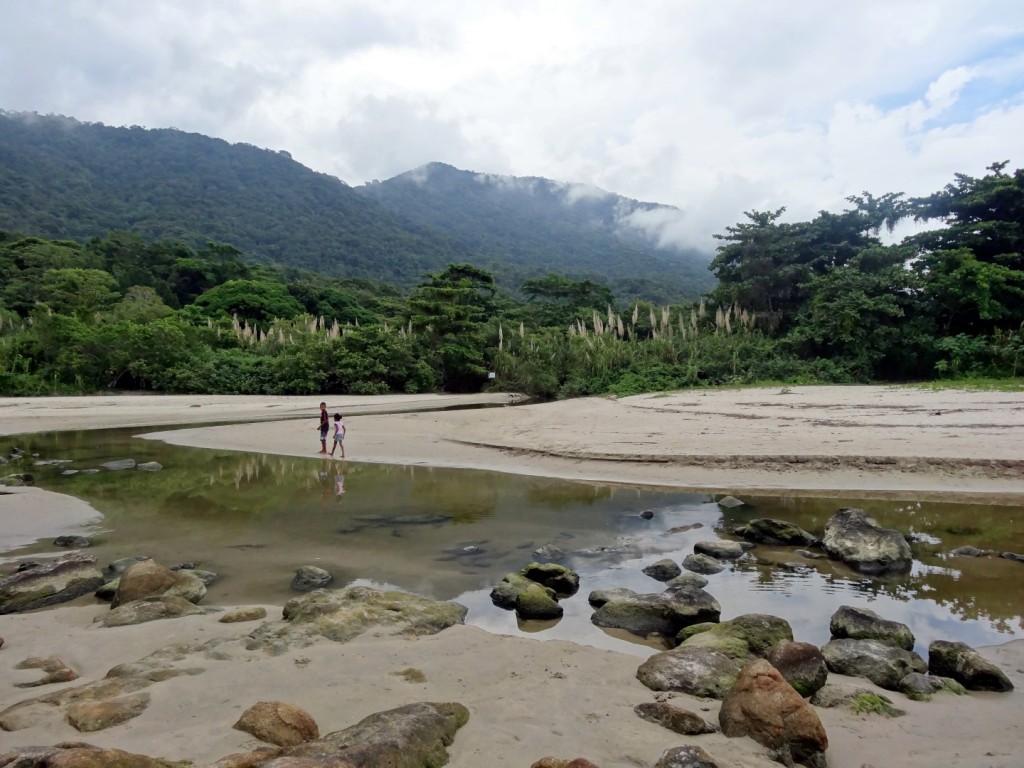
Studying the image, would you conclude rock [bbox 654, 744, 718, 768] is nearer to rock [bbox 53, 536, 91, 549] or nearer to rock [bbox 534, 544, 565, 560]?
rock [bbox 534, 544, 565, 560]

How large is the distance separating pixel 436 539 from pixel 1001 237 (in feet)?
109

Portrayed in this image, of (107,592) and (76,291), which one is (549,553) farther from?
(76,291)

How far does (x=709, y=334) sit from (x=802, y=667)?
111 ft

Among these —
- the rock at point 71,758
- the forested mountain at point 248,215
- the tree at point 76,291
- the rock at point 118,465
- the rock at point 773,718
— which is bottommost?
the rock at point 118,465

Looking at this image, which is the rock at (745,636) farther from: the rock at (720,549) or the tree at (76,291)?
the tree at (76,291)

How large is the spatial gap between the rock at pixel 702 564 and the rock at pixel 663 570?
17 centimetres

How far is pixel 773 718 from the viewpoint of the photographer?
3727 mm

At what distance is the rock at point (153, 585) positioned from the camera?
6543mm

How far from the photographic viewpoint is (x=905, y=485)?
1170cm

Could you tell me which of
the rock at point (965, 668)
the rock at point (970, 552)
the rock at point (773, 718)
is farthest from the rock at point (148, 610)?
the rock at point (970, 552)

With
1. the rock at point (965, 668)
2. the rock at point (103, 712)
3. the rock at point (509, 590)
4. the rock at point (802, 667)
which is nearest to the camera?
the rock at point (103, 712)

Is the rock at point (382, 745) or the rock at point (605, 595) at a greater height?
the rock at point (382, 745)

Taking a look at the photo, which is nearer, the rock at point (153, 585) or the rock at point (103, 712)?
the rock at point (103, 712)

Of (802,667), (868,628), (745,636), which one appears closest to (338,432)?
(745,636)
